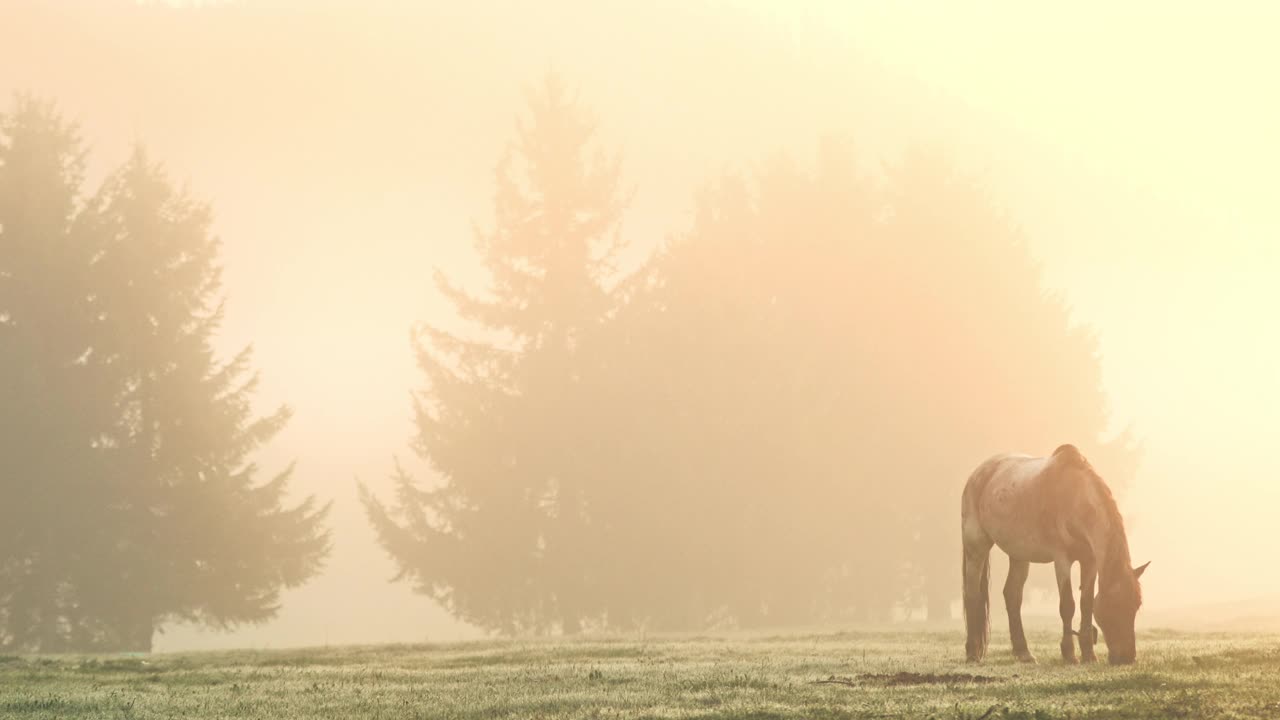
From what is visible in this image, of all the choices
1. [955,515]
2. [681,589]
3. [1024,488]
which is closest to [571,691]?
[1024,488]

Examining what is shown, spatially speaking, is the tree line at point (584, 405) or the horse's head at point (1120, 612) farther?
the tree line at point (584, 405)

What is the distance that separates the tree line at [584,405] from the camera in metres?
38.0

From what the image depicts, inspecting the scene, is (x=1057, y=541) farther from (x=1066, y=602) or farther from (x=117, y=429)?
(x=117, y=429)

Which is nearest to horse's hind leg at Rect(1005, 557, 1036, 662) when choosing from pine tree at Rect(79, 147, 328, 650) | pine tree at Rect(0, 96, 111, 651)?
pine tree at Rect(79, 147, 328, 650)

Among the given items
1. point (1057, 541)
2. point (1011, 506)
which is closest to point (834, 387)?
point (1011, 506)

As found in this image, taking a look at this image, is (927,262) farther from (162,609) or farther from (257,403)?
(257,403)

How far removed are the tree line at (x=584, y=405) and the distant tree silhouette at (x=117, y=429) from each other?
0.25ft

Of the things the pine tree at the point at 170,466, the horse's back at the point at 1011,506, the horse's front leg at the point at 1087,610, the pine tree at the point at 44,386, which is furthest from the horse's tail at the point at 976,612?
the pine tree at the point at 44,386

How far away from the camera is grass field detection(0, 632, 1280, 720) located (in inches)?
519

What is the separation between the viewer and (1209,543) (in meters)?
107

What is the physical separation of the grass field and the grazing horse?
1.52ft

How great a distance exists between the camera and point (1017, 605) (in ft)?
60.8

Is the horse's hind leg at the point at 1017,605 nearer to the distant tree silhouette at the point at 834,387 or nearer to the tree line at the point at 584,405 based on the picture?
the tree line at the point at 584,405

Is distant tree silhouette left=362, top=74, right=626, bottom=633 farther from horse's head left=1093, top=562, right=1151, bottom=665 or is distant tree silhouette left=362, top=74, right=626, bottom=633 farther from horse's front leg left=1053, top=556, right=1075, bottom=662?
horse's head left=1093, top=562, right=1151, bottom=665
